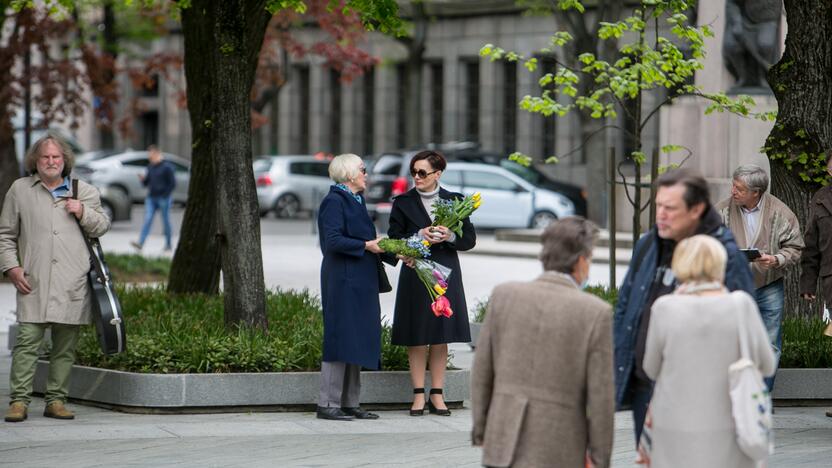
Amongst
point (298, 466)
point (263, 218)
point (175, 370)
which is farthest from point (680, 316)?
point (263, 218)

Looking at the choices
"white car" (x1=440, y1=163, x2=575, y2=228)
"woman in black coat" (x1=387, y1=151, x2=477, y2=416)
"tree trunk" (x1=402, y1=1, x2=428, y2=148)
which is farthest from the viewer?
"tree trunk" (x1=402, y1=1, x2=428, y2=148)

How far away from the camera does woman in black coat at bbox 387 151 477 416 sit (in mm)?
9562

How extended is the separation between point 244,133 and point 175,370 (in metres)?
2.03

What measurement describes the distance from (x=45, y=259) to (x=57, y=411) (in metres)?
0.98

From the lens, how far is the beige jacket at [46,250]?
9281mm

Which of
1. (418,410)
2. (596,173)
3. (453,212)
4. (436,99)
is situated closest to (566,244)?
(453,212)

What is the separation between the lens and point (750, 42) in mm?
18969

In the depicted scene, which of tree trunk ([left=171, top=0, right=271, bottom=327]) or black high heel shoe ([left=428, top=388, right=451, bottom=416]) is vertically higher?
tree trunk ([left=171, top=0, right=271, bottom=327])

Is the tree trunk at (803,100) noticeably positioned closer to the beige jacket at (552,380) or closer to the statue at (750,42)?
the beige jacket at (552,380)

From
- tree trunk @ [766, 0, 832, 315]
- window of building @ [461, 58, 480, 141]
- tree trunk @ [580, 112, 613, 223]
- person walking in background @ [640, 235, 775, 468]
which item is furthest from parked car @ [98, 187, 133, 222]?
person walking in background @ [640, 235, 775, 468]

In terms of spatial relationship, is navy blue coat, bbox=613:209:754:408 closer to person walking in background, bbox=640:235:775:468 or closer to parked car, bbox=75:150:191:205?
person walking in background, bbox=640:235:775:468

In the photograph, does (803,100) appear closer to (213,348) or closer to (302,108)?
(213,348)

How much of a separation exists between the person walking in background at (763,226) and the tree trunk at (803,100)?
2.12 meters

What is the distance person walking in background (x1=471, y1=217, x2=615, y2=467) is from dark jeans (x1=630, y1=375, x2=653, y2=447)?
1.99ft
